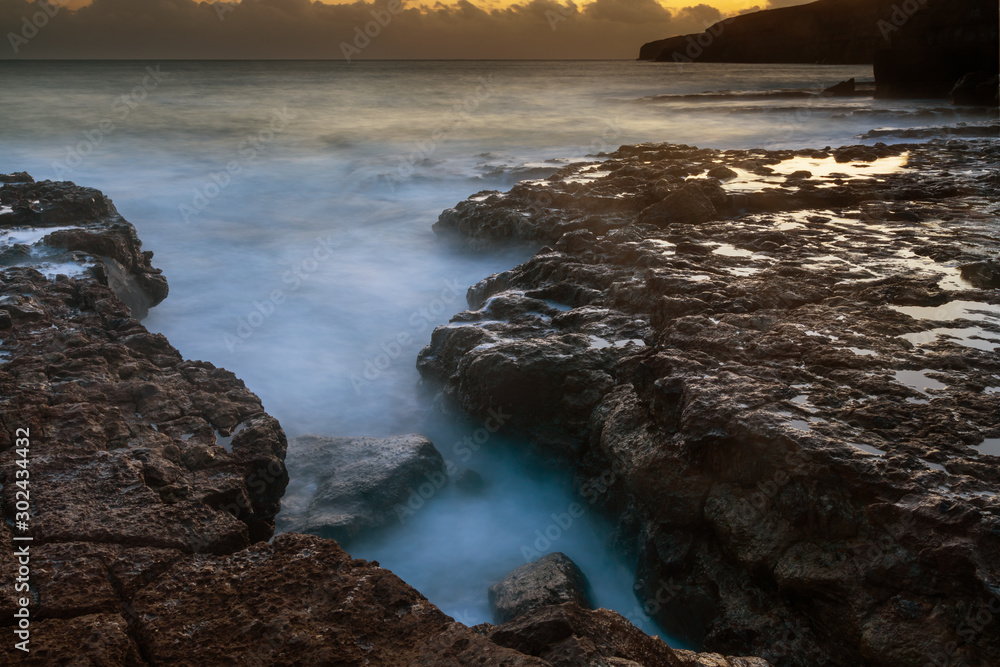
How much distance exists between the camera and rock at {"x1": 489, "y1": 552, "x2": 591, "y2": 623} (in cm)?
341

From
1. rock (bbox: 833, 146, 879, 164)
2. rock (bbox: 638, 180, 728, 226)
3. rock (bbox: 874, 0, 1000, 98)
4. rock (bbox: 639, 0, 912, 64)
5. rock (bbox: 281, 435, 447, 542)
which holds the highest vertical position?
rock (bbox: 639, 0, 912, 64)

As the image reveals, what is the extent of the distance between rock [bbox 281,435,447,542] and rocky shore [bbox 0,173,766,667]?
23 mm

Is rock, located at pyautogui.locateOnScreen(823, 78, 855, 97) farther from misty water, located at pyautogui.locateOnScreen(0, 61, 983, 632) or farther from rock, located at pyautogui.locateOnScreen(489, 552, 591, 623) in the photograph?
rock, located at pyautogui.locateOnScreen(489, 552, 591, 623)

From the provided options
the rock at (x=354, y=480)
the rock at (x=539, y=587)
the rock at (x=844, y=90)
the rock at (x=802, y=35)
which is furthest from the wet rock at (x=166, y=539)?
the rock at (x=802, y=35)

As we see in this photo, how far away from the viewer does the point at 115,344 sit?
431cm

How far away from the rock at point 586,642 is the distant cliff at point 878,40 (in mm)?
28574

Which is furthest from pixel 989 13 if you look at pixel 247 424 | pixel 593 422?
pixel 247 424

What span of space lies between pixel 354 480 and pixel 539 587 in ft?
5.30

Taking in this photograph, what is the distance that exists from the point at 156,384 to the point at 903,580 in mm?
4065

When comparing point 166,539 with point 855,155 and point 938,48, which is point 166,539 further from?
point 938,48

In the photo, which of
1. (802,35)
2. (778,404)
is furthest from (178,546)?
(802,35)

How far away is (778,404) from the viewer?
327 cm

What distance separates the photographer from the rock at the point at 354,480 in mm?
4176

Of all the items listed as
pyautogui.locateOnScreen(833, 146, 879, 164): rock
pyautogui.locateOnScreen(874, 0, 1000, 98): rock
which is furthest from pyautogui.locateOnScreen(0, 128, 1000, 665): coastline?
pyautogui.locateOnScreen(874, 0, 1000, 98): rock
